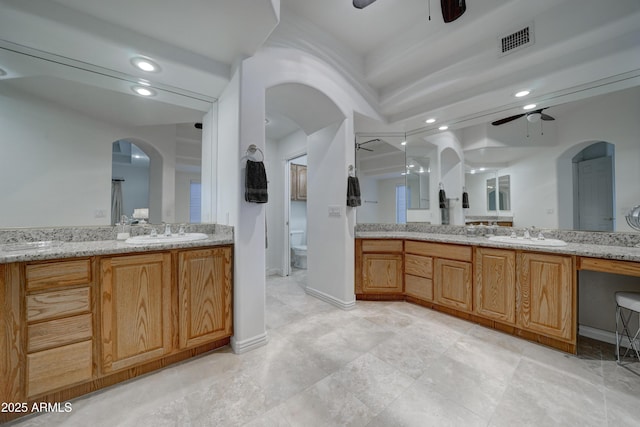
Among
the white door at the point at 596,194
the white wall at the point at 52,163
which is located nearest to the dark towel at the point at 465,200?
the white door at the point at 596,194

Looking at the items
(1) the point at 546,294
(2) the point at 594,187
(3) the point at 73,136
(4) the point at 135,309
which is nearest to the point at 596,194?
(2) the point at 594,187

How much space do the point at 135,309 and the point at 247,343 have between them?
85 cm

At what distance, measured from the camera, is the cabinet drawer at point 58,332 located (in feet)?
4.26

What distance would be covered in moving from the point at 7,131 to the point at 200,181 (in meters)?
1.25

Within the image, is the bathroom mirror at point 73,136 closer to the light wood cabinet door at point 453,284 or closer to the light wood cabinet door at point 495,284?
the light wood cabinet door at point 453,284

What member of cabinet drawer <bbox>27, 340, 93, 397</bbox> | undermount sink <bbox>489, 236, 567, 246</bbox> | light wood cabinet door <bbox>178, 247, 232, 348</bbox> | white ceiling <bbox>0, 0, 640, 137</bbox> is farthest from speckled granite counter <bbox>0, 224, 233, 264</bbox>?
undermount sink <bbox>489, 236, 567, 246</bbox>

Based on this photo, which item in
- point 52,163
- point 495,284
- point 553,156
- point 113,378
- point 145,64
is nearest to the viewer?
point 113,378

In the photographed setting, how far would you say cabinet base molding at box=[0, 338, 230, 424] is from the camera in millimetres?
1350

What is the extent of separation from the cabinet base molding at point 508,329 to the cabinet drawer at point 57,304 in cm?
308

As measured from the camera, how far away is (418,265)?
2875 millimetres

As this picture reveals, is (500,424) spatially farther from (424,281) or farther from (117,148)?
(117,148)

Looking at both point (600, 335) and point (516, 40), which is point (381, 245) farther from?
point (516, 40)

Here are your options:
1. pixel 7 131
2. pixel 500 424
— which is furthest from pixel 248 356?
pixel 7 131

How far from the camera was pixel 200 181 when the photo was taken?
243 cm
